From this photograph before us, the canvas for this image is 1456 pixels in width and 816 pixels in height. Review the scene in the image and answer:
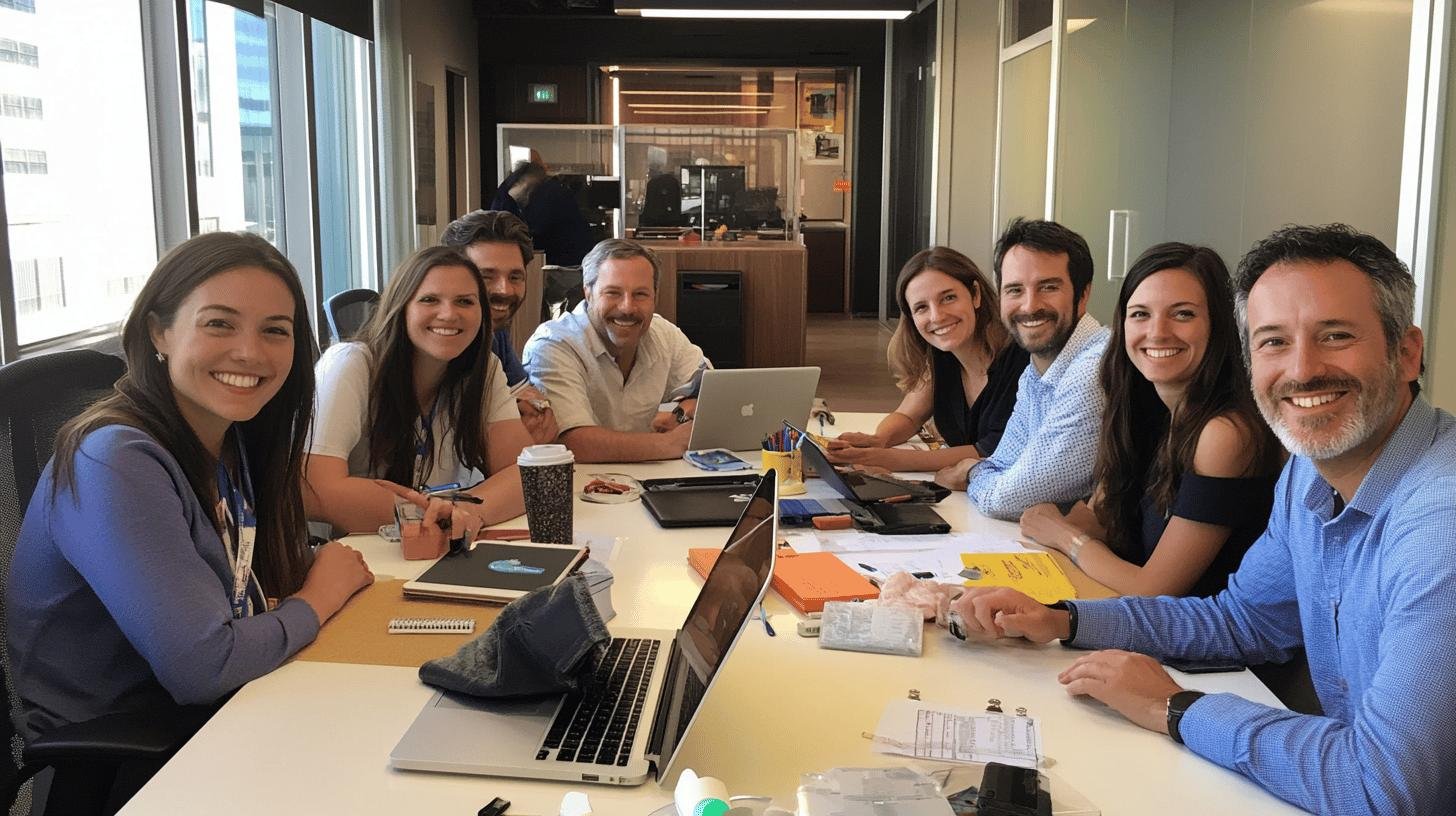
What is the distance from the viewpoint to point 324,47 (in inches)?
311

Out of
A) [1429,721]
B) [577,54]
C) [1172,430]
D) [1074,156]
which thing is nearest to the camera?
[1429,721]

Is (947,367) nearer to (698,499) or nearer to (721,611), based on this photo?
(698,499)

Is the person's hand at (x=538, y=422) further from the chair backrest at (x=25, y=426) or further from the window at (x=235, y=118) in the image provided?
the window at (x=235, y=118)

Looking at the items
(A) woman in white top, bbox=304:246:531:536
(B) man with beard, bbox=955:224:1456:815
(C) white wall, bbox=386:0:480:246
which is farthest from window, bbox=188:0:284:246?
(B) man with beard, bbox=955:224:1456:815

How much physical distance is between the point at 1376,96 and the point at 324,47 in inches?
255

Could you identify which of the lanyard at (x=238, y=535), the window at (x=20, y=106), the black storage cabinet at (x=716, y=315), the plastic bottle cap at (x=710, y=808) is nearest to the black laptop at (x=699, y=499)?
the lanyard at (x=238, y=535)

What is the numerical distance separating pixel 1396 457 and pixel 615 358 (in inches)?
97.5

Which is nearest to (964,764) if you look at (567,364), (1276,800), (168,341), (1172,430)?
(1276,800)

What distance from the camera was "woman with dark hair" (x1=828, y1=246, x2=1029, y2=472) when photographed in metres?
3.17

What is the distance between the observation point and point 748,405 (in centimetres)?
313

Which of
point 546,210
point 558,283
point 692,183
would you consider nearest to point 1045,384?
point 558,283

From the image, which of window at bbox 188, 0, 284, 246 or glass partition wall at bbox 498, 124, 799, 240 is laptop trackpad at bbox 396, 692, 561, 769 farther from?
glass partition wall at bbox 498, 124, 799, 240

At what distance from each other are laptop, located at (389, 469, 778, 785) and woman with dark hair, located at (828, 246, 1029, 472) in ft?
5.29

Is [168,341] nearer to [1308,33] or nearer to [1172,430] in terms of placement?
[1172,430]
